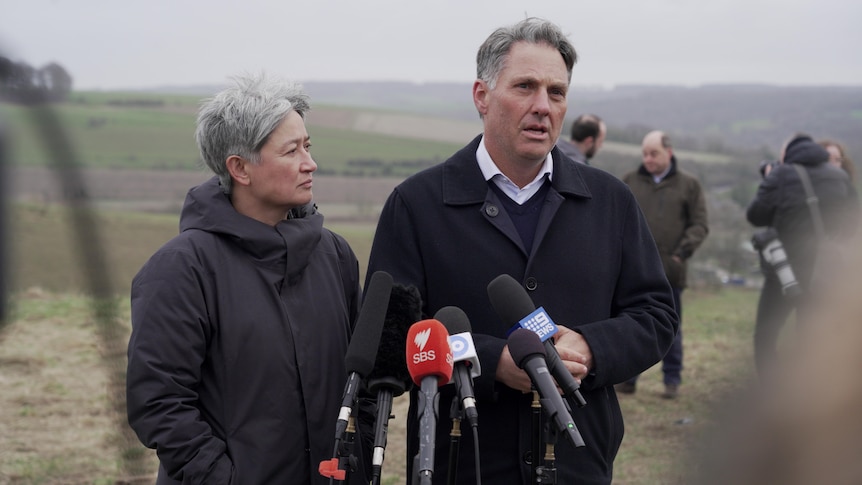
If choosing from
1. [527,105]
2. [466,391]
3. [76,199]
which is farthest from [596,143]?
[466,391]

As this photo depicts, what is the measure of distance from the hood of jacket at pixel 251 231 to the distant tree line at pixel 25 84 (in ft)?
1.92

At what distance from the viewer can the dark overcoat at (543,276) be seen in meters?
2.93

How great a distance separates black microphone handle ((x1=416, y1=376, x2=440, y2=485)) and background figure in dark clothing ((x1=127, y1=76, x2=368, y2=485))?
84 cm

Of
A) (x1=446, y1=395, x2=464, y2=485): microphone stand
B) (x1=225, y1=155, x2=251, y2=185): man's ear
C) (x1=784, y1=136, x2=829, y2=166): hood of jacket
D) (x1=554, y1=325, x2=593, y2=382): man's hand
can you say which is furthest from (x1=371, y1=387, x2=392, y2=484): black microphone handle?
(x1=784, y1=136, x2=829, y2=166): hood of jacket

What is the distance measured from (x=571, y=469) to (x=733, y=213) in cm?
1505

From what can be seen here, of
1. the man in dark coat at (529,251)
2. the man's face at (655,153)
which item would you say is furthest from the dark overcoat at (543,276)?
the man's face at (655,153)

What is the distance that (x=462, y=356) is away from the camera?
7.63 feet

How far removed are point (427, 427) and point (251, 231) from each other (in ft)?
3.63

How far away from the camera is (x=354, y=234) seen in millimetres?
18453

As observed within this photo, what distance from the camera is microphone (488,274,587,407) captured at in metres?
2.32

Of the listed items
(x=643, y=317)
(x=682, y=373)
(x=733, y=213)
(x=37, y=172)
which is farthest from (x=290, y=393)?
(x=37, y=172)

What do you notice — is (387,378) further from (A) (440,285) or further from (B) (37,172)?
(B) (37,172)

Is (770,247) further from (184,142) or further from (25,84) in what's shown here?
(184,142)

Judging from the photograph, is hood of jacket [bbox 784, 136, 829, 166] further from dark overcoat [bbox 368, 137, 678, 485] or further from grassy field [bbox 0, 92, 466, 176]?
grassy field [bbox 0, 92, 466, 176]
